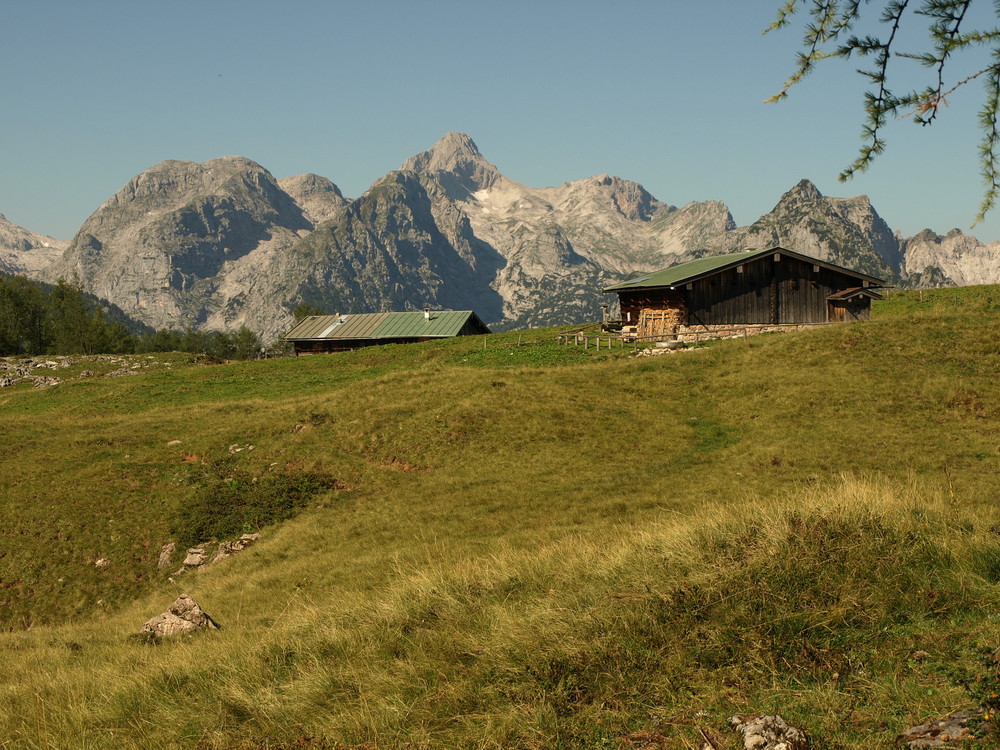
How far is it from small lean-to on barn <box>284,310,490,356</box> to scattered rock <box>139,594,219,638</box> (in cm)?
6662

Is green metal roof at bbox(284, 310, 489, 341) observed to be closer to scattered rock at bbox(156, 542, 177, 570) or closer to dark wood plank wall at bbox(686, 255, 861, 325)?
dark wood plank wall at bbox(686, 255, 861, 325)

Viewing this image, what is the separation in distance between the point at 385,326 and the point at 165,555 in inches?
2568

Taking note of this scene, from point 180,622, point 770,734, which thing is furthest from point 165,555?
point 770,734

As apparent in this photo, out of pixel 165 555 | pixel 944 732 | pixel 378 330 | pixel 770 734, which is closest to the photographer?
pixel 944 732

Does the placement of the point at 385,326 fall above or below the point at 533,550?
above

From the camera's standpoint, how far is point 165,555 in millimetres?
23594

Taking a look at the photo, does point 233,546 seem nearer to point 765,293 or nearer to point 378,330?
Result: point 765,293

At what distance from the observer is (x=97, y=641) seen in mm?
14289

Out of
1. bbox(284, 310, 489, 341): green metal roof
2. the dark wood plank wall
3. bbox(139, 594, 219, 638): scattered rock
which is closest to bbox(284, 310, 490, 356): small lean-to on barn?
bbox(284, 310, 489, 341): green metal roof

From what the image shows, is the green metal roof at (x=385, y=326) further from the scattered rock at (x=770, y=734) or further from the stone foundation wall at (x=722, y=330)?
the scattered rock at (x=770, y=734)

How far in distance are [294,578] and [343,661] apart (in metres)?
10.4

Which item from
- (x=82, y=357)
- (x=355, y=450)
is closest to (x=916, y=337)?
(x=355, y=450)

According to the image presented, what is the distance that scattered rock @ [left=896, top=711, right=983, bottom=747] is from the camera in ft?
18.1

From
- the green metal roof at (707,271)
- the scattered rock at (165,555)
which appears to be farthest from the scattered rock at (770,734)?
the green metal roof at (707,271)
